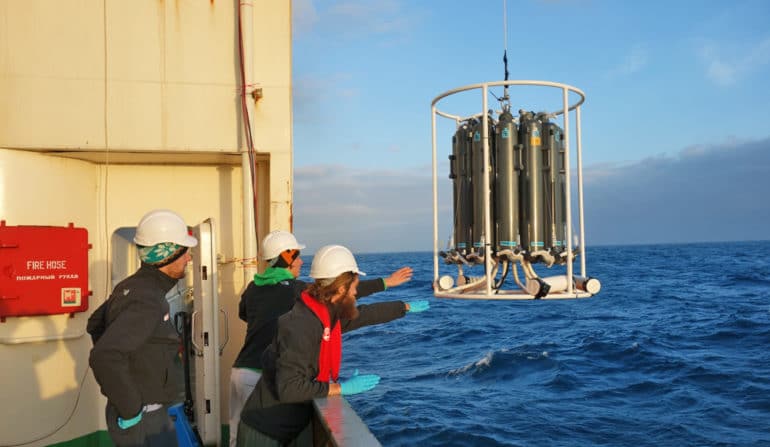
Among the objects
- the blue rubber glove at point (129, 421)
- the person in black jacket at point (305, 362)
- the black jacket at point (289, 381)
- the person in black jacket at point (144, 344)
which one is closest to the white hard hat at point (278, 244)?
the person in black jacket at point (144, 344)

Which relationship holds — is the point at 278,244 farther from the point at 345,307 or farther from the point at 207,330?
the point at 345,307

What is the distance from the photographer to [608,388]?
47.3 ft

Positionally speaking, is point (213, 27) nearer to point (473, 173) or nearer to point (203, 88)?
point (203, 88)

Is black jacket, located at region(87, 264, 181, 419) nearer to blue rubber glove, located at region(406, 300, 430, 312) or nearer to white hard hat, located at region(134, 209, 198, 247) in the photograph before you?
white hard hat, located at region(134, 209, 198, 247)

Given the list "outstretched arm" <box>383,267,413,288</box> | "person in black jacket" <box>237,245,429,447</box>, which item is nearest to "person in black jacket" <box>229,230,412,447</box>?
"outstretched arm" <box>383,267,413,288</box>

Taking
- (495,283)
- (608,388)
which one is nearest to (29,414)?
(495,283)

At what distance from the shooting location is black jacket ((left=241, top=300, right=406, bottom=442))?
121 inches

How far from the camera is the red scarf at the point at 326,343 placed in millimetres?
3207

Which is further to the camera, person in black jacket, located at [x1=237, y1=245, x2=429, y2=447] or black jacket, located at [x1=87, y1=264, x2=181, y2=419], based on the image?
person in black jacket, located at [x1=237, y1=245, x2=429, y2=447]

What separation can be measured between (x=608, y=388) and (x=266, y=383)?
12898mm

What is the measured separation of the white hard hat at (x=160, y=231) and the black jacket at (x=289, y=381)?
2.62 feet

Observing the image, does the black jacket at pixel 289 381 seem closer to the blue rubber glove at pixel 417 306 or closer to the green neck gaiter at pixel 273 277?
the green neck gaiter at pixel 273 277

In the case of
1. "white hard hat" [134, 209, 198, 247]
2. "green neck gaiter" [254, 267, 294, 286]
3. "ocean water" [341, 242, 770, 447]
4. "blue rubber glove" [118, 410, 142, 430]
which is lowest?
"ocean water" [341, 242, 770, 447]

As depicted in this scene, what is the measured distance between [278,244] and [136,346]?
197 centimetres
